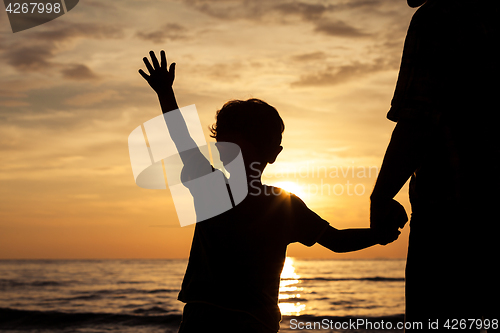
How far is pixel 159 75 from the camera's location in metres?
2.28

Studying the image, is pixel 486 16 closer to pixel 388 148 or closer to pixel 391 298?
pixel 388 148

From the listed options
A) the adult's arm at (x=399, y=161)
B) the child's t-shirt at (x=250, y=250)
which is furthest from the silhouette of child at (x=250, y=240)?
the adult's arm at (x=399, y=161)

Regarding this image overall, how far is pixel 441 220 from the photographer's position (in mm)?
1656

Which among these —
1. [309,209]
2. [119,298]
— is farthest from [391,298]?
[309,209]

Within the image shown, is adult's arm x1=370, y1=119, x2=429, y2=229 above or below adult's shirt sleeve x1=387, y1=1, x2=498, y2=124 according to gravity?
below

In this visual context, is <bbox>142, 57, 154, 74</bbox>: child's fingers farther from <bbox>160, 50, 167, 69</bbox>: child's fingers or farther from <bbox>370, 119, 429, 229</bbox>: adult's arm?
<bbox>370, 119, 429, 229</bbox>: adult's arm

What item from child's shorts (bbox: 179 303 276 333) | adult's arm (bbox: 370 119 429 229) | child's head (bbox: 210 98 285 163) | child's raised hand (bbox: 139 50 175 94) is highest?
child's raised hand (bbox: 139 50 175 94)

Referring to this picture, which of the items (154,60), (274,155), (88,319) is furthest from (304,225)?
(88,319)

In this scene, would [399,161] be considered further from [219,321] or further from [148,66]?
[148,66]

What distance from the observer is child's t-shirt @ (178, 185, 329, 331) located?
5.90 ft

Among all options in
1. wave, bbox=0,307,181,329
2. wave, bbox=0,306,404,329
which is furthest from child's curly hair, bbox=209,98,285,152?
wave, bbox=0,307,181,329

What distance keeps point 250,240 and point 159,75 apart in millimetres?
1092

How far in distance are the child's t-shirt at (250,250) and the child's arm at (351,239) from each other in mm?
44

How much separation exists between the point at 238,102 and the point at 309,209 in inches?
25.8
